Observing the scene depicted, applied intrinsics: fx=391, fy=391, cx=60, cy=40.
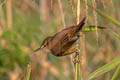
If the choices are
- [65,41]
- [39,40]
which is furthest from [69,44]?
[39,40]

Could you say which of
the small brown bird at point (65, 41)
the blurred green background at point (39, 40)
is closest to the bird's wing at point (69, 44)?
the small brown bird at point (65, 41)

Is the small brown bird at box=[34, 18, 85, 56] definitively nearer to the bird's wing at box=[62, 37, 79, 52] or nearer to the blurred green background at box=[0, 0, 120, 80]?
the bird's wing at box=[62, 37, 79, 52]

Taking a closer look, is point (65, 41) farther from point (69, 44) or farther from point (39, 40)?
point (39, 40)

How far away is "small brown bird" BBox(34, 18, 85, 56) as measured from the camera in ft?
3.69

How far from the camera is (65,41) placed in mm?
1135

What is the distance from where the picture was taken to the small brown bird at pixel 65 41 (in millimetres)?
1126

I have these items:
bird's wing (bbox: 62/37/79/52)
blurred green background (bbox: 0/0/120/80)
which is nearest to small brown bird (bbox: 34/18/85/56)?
bird's wing (bbox: 62/37/79/52)

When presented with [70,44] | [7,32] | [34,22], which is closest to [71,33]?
[70,44]

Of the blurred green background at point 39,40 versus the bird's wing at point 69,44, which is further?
the blurred green background at point 39,40

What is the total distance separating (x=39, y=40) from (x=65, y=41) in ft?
4.14

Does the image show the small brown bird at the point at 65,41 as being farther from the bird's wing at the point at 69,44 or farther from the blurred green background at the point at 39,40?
the blurred green background at the point at 39,40

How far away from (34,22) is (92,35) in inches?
17.4

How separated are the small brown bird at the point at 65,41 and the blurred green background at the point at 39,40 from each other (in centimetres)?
73

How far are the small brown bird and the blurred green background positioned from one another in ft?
2.41
